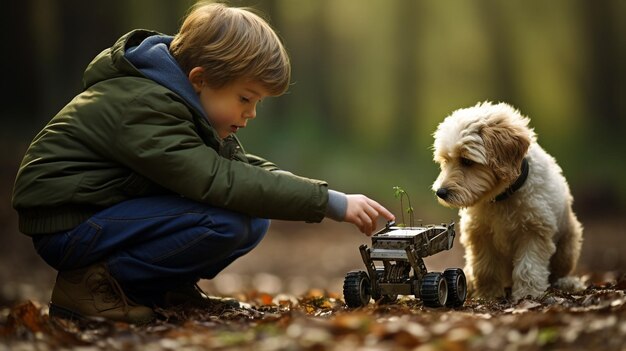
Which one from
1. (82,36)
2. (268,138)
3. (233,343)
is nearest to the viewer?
(233,343)

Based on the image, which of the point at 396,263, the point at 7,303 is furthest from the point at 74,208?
the point at 7,303

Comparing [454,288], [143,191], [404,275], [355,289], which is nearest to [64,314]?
[143,191]

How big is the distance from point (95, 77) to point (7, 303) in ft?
11.9

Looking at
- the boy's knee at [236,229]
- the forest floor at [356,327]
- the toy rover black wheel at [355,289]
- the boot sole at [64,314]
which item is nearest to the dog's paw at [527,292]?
the forest floor at [356,327]

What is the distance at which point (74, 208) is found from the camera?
3914mm

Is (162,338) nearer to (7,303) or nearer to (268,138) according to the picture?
(7,303)

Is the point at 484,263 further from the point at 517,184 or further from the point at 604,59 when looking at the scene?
the point at 604,59

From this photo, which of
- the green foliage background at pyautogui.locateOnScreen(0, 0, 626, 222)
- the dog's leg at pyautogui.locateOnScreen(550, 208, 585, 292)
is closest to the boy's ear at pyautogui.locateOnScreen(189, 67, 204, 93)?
the dog's leg at pyautogui.locateOnScreen(550, 208, 585, 292)

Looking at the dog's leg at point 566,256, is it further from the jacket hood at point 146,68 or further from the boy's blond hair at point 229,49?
the jacket hood at point 146,68

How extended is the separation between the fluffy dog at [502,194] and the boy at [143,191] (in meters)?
0.84

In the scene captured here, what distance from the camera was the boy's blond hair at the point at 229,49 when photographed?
4.11 metres

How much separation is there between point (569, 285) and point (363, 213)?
1.85 meters

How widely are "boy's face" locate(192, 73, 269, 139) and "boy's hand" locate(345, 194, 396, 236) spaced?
817 millimetres

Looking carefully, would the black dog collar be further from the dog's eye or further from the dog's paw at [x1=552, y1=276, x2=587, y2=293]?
the dog's paw at [x1=552, y1=276, x2=587, y2=293]
